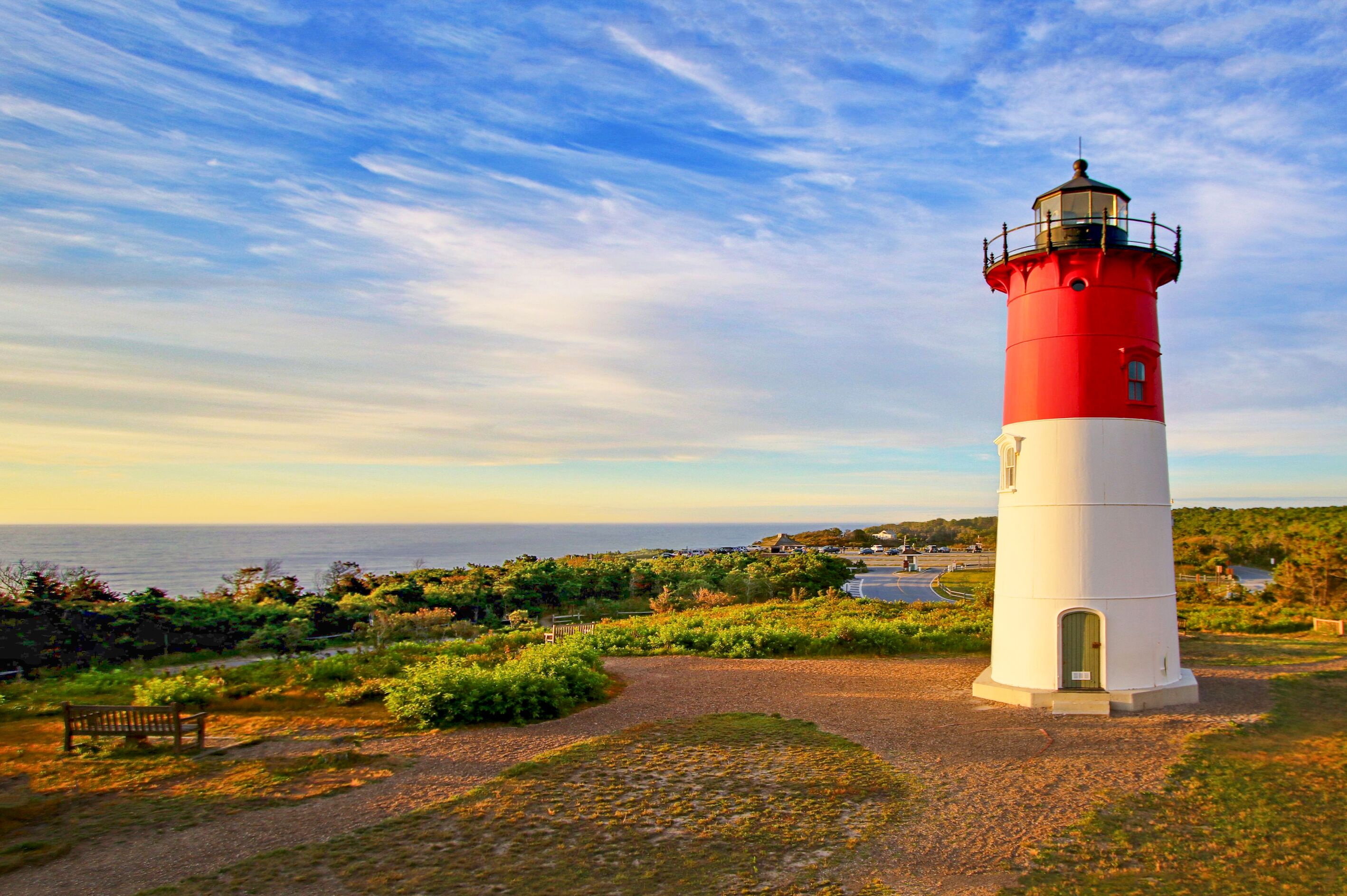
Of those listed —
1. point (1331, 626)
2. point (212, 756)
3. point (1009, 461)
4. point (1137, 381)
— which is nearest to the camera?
point (212, 756)

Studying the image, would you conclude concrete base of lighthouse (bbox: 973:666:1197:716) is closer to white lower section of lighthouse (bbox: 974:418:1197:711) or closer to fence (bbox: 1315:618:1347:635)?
white lower section of lighthouse (bbox: 974:418:1197:711)

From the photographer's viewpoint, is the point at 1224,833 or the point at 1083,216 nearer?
the point at 1224,833

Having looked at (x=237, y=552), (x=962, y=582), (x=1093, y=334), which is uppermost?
(x=1093, y=334)

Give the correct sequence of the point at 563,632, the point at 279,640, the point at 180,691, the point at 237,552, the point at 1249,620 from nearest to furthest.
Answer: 1. the point at 180,691
2. the point at 279,640
3. the point at 563,632
4. the point at 1249,620
5. the point at 237,552

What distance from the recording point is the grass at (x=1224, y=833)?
599 centimetres

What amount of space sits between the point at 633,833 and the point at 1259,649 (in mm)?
16816

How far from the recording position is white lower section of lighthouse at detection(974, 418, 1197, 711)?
1145cm

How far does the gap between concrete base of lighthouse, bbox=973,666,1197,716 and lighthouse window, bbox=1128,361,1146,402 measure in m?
4.42

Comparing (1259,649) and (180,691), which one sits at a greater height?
(180,691)

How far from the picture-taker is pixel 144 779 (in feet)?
26.0

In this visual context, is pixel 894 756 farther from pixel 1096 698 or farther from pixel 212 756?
pixel 212 756

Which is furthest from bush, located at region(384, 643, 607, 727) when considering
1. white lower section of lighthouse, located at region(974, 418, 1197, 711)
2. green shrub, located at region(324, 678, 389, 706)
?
white lower section of lighthouse, located at region(974, 418, 1197, 711)

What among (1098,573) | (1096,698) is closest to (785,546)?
(1098,573)

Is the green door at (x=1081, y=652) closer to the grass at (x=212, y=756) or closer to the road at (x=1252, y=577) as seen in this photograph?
the grass at (x=212, y=756)
